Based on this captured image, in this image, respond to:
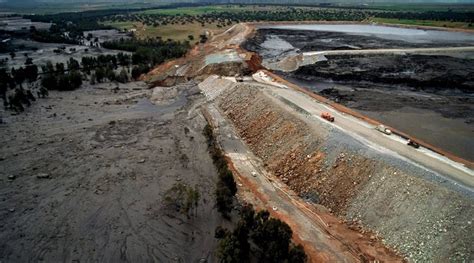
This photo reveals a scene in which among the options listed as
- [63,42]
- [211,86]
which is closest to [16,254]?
[211,86]

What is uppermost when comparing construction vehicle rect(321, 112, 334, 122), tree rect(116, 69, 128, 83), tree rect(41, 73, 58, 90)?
construction vehicle rect(321, 112, 334, 122)

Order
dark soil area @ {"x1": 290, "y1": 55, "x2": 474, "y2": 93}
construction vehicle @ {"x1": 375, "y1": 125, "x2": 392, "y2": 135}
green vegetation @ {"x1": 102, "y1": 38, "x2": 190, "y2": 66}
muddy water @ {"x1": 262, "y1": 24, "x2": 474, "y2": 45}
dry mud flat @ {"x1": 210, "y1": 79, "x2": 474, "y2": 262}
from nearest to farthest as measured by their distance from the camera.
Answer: dry mud flat @ {"x1": 210, "y1": 79, "x2": 474, "y2": 262} < construction vehicle @ {"x1": 375, "y1": 125, "x2": 392, "y2": 135} < dark soil area @ {"x1": 290, "y1": 55, "x2": 474, "y2": 93} < green vegetation @ {"x1": 102, "y1": 38, "x2": 190, "y2": 66} < muddy water @ {"x1": 262, "y1": 24, "x2": 474, "y2": 45}

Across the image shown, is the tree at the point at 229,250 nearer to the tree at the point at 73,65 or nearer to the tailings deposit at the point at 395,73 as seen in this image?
the tailings deposit at the point at 395,73

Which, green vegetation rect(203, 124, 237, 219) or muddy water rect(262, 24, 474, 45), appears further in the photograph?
muddy water rect(262, 24, 474, 45)

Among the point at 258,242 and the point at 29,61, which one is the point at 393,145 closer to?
the point at 258,242

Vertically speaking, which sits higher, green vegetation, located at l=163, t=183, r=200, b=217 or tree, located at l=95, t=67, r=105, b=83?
tree, located at l=95, t=67, r=105, b=83

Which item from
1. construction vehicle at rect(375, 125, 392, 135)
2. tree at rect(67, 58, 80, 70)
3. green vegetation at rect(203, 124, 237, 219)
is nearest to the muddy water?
tree at rect(67, 58, 80, 70)

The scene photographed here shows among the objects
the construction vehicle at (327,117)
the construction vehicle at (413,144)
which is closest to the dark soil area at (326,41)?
the construction vehicle at (327,117)

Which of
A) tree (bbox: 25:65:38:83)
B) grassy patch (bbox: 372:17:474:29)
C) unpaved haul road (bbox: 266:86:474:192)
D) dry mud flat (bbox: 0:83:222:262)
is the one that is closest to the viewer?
dry mud flat (bbox: 0:83:222:262)

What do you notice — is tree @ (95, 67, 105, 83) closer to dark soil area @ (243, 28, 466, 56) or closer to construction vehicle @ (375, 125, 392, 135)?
dark soil area @ (243, 28, 466, 56)
